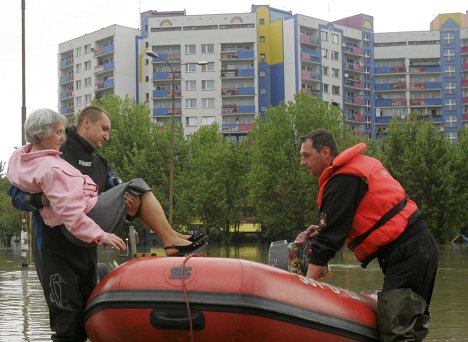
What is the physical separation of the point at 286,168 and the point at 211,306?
140 ft

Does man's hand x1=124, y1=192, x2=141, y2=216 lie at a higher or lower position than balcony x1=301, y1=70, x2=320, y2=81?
lower

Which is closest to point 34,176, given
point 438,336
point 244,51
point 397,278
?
point 397,278

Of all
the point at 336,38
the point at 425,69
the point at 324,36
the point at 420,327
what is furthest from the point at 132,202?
the point at 425,69

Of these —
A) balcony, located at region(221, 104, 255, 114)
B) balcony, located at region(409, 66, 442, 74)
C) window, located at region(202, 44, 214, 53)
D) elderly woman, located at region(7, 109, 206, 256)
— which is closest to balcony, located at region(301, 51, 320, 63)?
balcony, located at region(221, 104, 255, 114)

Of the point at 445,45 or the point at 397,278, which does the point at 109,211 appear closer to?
the point at 397,278

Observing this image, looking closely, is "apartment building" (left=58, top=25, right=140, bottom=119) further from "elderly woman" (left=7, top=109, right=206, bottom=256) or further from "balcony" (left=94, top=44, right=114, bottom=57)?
"elderly woman" (left=7, top=109, right=206, bottom=256)

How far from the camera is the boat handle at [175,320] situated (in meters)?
4.38

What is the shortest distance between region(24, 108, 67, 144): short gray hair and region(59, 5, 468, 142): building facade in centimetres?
8800

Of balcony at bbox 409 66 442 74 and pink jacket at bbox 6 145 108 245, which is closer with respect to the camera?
pink jacket at bbox 6 145 108 245

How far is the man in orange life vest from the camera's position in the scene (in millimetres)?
4922

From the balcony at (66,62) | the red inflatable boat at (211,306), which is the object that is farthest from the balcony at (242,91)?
the red inflatable boat at (211,306)

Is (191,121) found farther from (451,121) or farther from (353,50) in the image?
(451,121)

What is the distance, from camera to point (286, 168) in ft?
154

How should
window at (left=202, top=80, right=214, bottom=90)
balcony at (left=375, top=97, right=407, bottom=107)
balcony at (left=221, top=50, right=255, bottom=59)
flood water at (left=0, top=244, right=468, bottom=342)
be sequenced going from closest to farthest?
flood water at (left=0, top=244, right=468, bottom=342)
balcony at (left=221, top=50, right=255, bottom=59)
window at (left=202, top=80, right=214, bottom=90)
balcony at (left=375, top=97, right=407, bottom=107)
